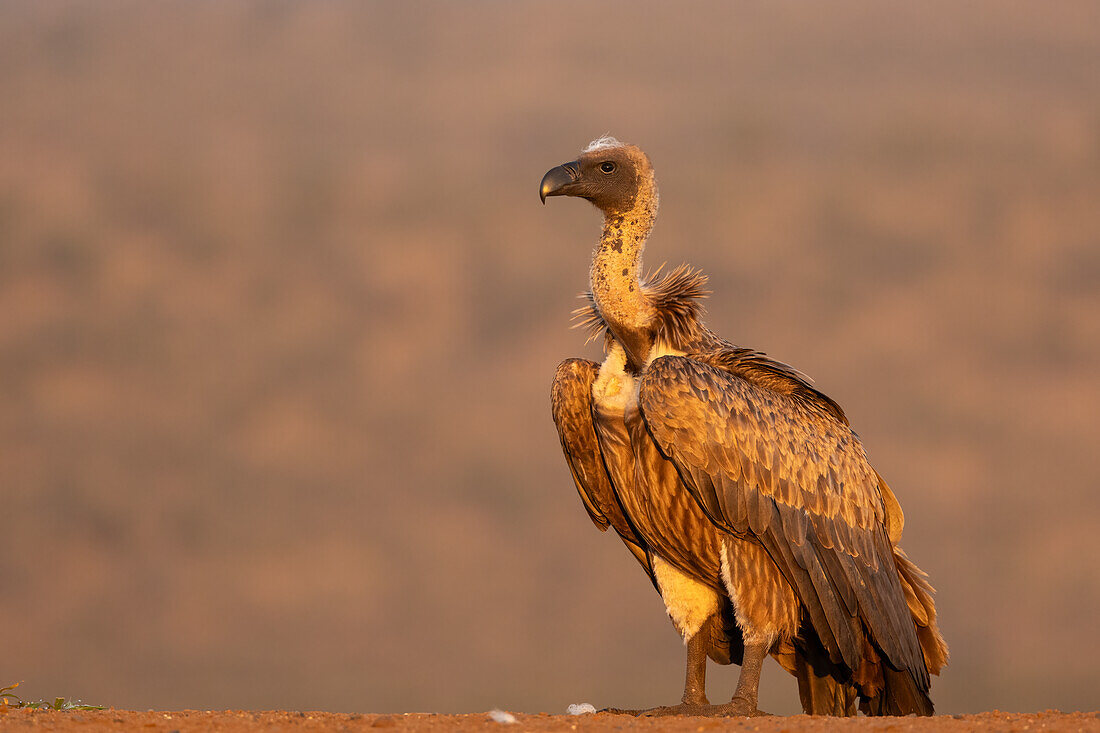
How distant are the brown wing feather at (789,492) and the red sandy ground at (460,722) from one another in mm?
1373

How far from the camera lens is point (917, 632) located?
10086 millimetres

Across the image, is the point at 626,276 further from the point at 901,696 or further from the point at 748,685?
the point at 901,696

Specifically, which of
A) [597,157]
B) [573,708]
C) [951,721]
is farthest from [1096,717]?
[597,157]

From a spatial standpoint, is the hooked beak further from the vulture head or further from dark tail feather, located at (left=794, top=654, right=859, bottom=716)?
dark tail feather, located at (left=794, top=654, right=859, bottom=716)

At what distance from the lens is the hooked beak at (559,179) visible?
32.1 feet

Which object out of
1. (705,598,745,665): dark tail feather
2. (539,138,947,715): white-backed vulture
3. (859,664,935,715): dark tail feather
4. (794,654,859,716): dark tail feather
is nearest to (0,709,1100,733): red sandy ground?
(539,138,947,715): white-backed vulture

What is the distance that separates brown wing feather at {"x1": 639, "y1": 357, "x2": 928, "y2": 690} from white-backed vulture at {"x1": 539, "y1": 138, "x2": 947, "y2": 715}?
0.5 inches

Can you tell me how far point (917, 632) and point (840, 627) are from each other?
137cm

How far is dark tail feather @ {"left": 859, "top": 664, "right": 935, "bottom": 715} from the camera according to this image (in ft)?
31.3

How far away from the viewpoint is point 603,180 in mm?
9883

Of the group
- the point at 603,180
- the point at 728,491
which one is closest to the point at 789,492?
the point at 728,491

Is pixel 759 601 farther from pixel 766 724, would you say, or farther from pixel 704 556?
pixel 766 724

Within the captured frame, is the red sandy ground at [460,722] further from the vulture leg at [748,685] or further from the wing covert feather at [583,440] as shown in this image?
the wing covert feather at [583,440]

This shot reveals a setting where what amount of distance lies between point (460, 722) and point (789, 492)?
3096 millimetres
